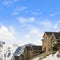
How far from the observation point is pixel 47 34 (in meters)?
89.2

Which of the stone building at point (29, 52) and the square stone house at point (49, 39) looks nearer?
the square stone house at point (49, 39)

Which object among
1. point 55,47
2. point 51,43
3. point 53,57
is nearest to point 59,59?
point 53,57

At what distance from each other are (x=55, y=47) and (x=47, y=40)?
10097mm

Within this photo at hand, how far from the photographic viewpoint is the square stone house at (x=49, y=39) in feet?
273

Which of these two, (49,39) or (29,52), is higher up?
(49,39)

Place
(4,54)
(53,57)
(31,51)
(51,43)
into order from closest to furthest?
1. (53,57)
2. (51,43)
3. (31,51)
4. (4,54)

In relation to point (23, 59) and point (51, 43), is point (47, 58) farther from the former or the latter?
point (23, 59)

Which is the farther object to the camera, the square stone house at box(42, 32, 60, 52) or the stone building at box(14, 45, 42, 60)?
the stone building at box(14, 45, 42, 60)

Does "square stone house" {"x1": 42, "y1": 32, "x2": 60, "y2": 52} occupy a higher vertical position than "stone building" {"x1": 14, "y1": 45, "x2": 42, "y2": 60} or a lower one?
higher

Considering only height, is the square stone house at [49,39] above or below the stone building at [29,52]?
above

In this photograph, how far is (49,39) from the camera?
88.0 m

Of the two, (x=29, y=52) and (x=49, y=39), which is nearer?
(x=49, y=39)

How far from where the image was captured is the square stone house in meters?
83.1

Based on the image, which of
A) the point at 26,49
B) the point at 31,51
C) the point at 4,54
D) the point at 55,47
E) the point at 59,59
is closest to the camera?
the point at 59,59
